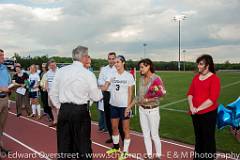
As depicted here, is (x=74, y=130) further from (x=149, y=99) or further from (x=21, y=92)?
(x=21, y=92)

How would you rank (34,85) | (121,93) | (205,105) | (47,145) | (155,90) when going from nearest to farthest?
1. (205,105)
2. (155,90)
3. (121,93)
4. (47,145)
5. (34,85)

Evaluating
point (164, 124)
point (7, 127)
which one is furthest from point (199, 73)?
point (7, 127)

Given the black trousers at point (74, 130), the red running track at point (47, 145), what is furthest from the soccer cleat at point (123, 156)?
the black trousers at point (74, 130)

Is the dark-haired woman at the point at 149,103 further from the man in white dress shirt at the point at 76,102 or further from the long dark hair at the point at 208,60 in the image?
the man in white dress shirt at the point at 76,102

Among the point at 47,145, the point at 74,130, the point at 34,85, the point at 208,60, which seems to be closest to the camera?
the point at 74,130

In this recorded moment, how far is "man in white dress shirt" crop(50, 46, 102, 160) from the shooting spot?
15.1ft

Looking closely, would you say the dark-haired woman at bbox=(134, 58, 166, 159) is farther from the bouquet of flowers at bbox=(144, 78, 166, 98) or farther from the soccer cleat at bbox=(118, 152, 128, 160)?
the soccer cleat at bbox=(118, 152, 128, 160)

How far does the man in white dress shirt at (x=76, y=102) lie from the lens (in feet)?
15.1

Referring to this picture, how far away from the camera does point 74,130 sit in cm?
470

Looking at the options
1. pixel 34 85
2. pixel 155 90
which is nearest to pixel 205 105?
pixel 155 90

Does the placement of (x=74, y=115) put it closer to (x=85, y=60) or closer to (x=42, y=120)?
(x=85, y=60)

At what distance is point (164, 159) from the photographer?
6266 mm

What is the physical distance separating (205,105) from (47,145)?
13.1 ft

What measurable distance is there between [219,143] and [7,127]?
6450 mm
